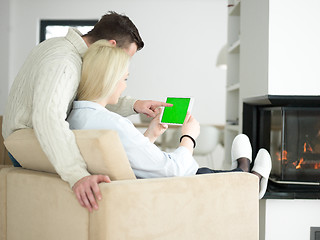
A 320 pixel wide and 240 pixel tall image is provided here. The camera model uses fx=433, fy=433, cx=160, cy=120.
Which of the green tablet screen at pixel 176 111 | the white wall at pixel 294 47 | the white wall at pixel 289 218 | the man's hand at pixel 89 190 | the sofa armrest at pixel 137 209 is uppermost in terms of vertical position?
the white wall at pixel 294 47

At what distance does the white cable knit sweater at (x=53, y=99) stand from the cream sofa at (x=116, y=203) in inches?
2.2

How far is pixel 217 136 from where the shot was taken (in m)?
5.53

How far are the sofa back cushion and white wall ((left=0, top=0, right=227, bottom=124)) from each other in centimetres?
580

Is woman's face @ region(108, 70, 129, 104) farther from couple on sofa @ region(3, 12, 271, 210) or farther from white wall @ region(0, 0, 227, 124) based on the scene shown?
white wall @ region(0, 0, 227, 124)

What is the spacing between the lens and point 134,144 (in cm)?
156

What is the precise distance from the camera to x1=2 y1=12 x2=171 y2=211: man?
4.64 feet

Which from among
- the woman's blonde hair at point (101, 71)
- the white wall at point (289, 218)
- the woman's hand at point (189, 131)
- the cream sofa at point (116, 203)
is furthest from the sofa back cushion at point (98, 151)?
the white wall at point (289, 218)

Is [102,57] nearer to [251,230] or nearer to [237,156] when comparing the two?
[251,230]

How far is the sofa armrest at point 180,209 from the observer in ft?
4.41

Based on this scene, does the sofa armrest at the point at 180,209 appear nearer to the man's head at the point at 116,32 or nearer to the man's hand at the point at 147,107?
the man's hand at the point at 147,107

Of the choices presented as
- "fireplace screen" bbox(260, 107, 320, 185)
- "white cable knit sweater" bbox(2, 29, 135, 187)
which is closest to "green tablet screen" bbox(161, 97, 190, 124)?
"white cable knit sweater" bbox(2, 29, 135, 187)

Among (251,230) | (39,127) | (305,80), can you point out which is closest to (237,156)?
(305,80)

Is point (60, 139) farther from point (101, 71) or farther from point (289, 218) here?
point (289, 218)

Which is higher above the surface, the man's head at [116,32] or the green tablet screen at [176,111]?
the man's head at [116,32]
